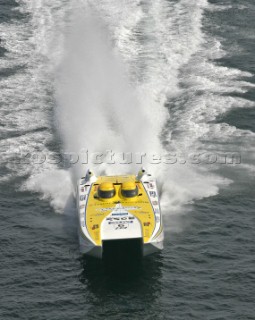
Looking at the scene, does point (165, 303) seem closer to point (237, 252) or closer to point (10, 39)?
point (237, 252)

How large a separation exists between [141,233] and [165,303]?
6095 millimetres

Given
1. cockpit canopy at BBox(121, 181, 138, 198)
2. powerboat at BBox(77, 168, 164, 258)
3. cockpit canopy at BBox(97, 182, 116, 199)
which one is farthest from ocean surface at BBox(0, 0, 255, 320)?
cockpit canopy at BBox(121, 181, 138, 198)

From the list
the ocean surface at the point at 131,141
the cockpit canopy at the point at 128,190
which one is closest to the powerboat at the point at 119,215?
the cockpit canopy at the point at 128,190

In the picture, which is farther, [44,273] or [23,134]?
[23,134]

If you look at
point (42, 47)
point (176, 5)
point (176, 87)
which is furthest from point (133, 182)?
point (176, 5)

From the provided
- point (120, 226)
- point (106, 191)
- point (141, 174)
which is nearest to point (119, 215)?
point (120, 226)

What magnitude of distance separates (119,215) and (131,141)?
16.9 metres

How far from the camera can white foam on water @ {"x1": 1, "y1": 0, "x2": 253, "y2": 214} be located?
2820 inches

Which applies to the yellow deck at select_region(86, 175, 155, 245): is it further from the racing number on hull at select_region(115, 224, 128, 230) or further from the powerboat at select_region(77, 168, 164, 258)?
the racing number on hull at select_region(115, 224, 128, 230)

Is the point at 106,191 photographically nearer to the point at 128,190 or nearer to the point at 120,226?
the point at 128,190

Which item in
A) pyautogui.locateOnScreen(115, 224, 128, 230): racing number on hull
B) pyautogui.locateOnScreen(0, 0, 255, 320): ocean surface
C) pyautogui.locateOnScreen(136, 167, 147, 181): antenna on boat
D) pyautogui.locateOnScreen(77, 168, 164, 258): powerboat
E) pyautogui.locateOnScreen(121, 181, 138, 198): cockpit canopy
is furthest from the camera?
pyautogui.locateOnScreen(136, 167, 147, 181): antenna on boat

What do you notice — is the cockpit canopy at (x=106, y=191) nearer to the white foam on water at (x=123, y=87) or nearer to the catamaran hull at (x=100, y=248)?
the catamaran hull at (x=100, y=248)

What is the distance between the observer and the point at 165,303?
54125 millimetres

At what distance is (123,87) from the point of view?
85.1 metres
